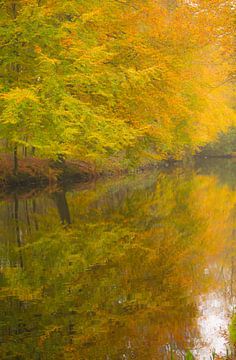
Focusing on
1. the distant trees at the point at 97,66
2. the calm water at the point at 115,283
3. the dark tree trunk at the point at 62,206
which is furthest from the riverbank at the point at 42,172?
the calm water at the point at 115,283

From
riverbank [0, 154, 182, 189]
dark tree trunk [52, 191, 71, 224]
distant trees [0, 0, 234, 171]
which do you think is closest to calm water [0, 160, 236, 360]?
Answer: dark tree trunk [52, 191, 71, 224]

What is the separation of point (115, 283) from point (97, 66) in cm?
933

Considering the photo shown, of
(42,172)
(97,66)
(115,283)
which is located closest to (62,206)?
(97,66)

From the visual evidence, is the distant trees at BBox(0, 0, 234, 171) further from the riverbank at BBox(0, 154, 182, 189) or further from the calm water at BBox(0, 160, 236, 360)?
the riverbank at BBox(0, 154, 182, 189)

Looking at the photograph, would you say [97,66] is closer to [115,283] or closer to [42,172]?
[115,283]

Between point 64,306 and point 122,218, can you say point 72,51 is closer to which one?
point 122,218

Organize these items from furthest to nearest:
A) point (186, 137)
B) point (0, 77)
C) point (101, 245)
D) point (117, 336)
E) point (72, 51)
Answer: point (186, 137) < point (0, 77) < point (72, 51) < point (101, 245) < point (117, 336)

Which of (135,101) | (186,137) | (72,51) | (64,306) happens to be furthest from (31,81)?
(186,137)

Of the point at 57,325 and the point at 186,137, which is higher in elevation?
the point at 57,325

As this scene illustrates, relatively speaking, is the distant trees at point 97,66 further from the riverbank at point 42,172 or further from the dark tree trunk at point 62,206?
the riverbank at point 42,172

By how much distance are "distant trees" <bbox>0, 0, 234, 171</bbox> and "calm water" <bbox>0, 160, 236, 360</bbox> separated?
2.94m

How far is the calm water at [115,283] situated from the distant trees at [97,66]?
2945 millimetres

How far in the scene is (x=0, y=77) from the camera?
1742 cm

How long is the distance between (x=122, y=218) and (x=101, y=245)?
438cm
